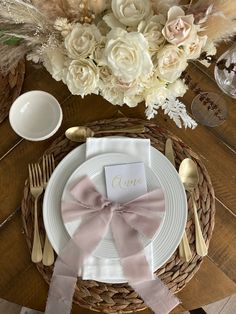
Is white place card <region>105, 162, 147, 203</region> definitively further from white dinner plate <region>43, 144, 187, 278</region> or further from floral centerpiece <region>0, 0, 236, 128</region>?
floral centerpiece <region>0, 0, 236, 128</region>

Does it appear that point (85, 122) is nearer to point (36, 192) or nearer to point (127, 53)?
point (36, 192)

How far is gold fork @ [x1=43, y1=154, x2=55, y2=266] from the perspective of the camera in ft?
2.98

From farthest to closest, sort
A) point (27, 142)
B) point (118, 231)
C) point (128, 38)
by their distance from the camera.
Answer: point (27, 142) → point (118, 231) → point (128, 38)

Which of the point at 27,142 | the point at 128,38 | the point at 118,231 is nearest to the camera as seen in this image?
the point at 128,38

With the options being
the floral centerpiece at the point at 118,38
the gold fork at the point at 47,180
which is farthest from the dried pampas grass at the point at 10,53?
the gold fork at the point at 47,180

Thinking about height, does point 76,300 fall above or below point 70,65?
below

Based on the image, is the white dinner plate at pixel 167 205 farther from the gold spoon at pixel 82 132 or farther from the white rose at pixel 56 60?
the white rose at pixel 56 60

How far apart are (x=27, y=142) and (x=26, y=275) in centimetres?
27

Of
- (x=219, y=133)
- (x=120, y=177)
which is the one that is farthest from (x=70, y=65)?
(x=219, y=133)

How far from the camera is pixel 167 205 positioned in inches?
35.9

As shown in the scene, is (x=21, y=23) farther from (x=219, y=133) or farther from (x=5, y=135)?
(x=219, y=133)

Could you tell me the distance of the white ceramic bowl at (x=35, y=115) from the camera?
38.5 inches

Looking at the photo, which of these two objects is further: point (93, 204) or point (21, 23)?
point (93, 204)

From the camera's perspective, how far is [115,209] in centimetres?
89
